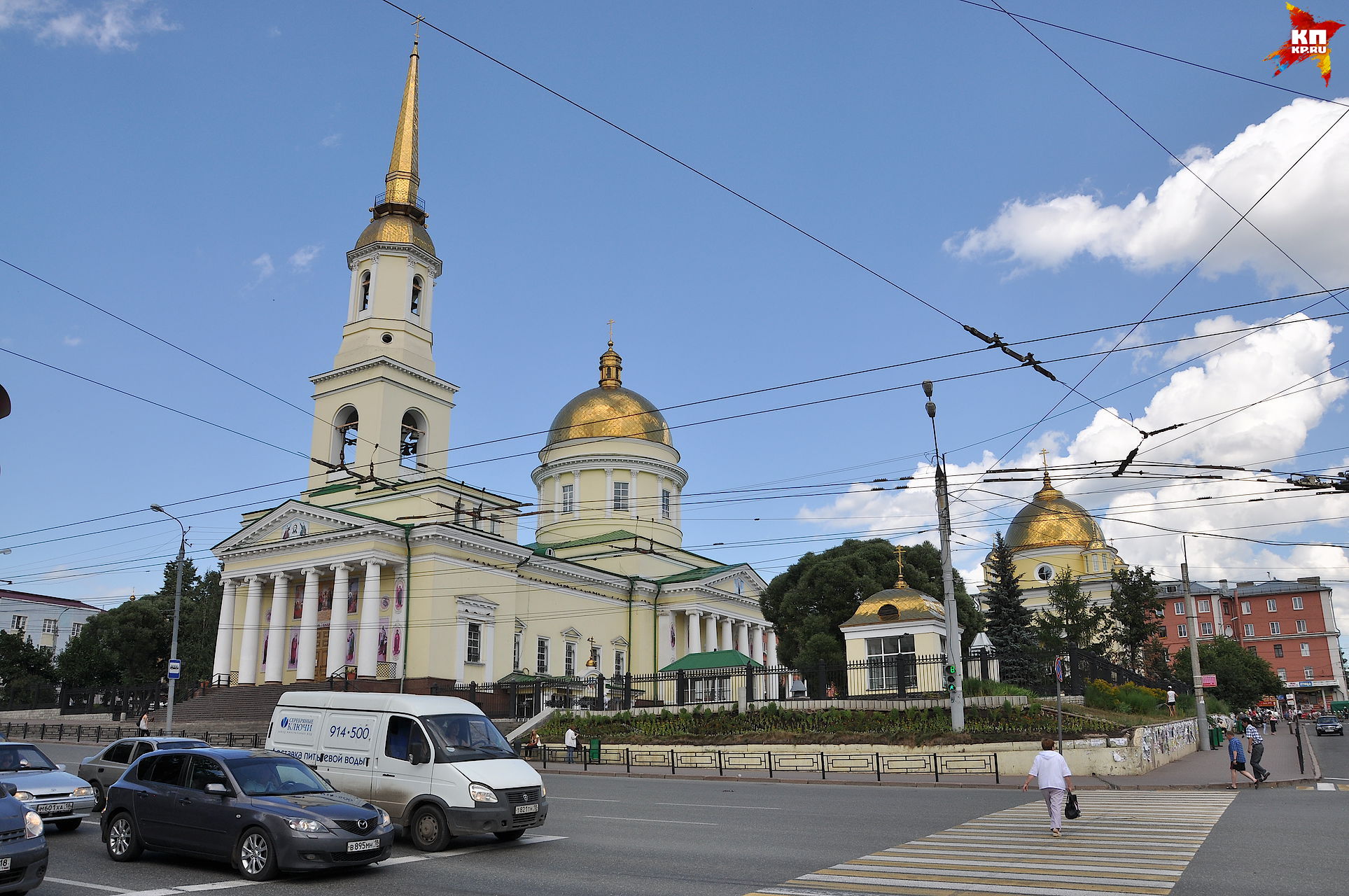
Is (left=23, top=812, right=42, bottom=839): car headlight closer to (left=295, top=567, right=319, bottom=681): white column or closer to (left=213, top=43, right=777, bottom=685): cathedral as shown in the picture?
(left=213, top=43, right=777, bottom=685): cathedral

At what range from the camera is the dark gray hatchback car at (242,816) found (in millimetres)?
10242

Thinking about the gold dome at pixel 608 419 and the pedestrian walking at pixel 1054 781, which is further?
the gold dome at pixel 608 419

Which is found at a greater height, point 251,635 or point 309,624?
point 309,624

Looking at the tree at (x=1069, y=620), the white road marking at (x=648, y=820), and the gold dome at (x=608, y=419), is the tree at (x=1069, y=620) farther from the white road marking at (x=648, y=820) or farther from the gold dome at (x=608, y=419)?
the white road marking at (x=648, y=820)

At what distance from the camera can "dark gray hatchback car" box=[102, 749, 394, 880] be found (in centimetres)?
1024

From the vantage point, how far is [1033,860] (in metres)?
11.4

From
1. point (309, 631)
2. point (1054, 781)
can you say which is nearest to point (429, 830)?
point (1054, 781)

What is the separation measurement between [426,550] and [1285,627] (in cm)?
10537

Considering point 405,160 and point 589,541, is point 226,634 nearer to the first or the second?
point 589,541

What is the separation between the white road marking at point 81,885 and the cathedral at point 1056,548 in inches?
3369

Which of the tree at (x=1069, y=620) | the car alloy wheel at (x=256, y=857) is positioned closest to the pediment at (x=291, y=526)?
the car alloy wheel at (x=256, y=857)

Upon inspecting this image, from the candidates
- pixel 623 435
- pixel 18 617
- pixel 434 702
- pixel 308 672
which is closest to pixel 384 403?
pixel 308 672

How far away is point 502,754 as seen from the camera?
13695 millimetres

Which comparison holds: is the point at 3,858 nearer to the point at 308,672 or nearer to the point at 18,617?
the point at 308,672
